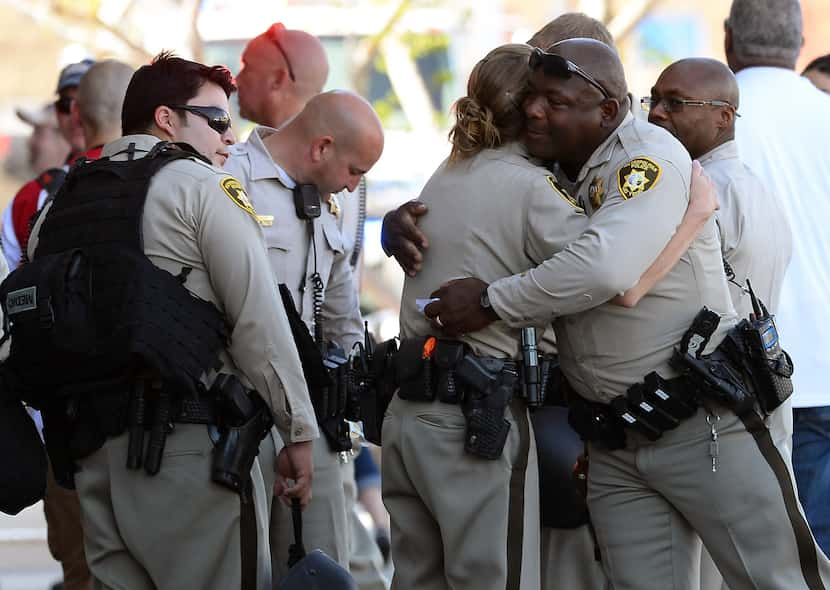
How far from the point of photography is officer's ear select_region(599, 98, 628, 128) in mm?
3586

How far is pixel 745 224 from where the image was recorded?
407 centimetres

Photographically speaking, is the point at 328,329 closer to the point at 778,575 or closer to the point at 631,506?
the point at 631,506

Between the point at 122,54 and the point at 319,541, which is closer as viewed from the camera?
the point at 319,541

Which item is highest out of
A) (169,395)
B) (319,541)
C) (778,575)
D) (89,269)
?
(89,269)

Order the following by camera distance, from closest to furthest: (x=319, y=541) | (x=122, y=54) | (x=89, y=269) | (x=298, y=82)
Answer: (x=89, y=269)
(x=319, y=541)
(x=298, y=82)
(x=122, y=54)

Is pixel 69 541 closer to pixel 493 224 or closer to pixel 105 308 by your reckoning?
pixel 105 308

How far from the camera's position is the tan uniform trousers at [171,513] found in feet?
10.9

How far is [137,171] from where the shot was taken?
11.0 feet

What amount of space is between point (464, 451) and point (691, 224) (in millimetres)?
875

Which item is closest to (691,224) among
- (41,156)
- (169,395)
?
(169,395)

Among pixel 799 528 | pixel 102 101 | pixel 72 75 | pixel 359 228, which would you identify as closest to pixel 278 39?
pixel 102 101

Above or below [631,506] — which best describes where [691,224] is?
above

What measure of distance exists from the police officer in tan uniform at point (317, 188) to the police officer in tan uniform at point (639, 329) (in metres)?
0.79

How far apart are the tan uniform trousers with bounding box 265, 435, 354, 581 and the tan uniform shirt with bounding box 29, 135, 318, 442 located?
748 millimetres
